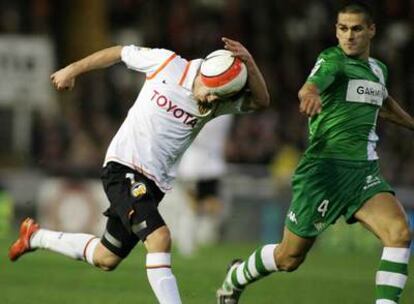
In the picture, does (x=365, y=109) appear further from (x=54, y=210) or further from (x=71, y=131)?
(x=71, y=131)

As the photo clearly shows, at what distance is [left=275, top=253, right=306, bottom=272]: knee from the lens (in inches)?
414

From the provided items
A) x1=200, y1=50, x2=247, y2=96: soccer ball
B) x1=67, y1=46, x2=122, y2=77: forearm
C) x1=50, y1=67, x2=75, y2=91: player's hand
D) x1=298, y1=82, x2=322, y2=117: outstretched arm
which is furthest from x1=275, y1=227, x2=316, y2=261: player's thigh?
x1=50, y1=67, x2=75, y2=91: player's hand

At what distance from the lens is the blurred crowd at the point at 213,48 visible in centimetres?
2389

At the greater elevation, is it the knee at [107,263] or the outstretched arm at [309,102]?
the outstretched arm at [309,102]

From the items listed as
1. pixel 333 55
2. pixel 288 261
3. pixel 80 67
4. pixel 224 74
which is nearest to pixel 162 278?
pixel 288 261

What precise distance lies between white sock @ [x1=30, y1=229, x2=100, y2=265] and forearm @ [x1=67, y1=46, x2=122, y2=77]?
1336 millimetres

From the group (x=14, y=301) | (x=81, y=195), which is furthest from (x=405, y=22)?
(x=14, y=301)

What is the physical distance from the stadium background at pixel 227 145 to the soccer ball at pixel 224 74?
306 centimetres

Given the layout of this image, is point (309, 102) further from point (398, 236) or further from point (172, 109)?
point (398, 236)

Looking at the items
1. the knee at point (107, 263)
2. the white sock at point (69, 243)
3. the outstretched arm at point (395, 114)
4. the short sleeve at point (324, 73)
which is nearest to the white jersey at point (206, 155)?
the outstretched arm at point (395, 114)

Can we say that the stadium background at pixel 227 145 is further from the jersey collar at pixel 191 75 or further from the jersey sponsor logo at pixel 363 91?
the jersey collar at pixel 191 75

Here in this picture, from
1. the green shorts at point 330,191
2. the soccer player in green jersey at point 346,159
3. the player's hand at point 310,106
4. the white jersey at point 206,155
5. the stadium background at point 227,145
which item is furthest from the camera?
the white jersey at point 206,155

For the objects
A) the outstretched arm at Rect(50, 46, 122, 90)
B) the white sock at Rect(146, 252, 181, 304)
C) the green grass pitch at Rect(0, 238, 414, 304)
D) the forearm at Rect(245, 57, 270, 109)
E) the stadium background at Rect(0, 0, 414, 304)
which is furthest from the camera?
the stadium background at Rect(0, 0, 414, 304)

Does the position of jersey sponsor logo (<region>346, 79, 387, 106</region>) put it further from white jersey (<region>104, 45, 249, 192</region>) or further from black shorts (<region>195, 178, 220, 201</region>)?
black shorts (<region>195, 178, 220, 201</region>)
